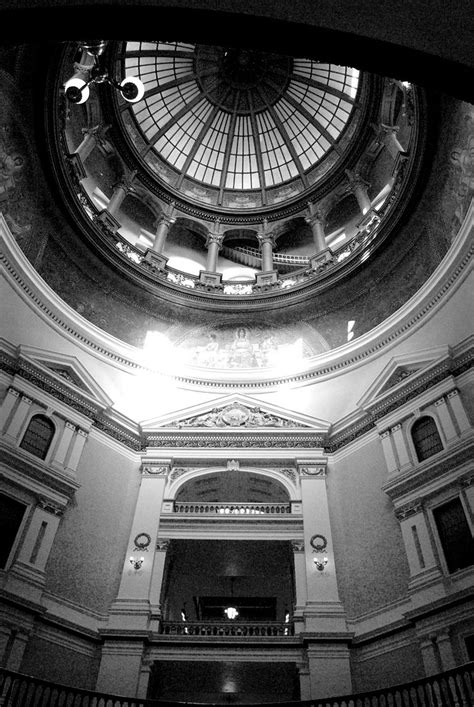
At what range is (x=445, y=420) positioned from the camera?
45.5 feet

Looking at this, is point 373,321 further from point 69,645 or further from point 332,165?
point 69,645

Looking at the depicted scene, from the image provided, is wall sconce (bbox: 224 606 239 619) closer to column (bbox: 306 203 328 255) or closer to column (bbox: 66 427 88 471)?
column (bbox: 66 427 88 471)

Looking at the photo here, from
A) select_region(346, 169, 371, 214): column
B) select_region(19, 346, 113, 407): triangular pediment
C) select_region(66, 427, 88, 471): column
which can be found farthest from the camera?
select_region(346, 169, 371, 214): column

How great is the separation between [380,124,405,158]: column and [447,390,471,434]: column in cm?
1253

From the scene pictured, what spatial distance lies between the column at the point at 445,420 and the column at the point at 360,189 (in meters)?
12.0

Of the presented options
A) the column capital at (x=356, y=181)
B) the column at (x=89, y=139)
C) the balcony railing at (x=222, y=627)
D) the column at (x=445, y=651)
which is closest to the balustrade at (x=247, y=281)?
the column capital at (x=356, y=181)

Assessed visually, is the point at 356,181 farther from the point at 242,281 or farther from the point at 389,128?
the point at 242,281

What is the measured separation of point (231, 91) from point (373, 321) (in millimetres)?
18566

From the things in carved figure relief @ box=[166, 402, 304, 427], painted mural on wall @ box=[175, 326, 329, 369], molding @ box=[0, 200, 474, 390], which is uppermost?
painted mural on wall @ box=[175, 326, 329, 369]

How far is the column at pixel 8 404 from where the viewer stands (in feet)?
46.0

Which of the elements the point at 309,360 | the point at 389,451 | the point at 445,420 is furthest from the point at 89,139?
the point at 445,420

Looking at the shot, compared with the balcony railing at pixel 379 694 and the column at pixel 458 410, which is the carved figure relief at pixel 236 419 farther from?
the balcony railing at pixel 379 694

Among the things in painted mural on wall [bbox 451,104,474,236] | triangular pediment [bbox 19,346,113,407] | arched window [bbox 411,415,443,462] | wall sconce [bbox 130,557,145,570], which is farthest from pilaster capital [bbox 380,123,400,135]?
wall sconce [bbox 130,557,145,570]

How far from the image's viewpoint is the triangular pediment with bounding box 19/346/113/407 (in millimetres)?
15492
